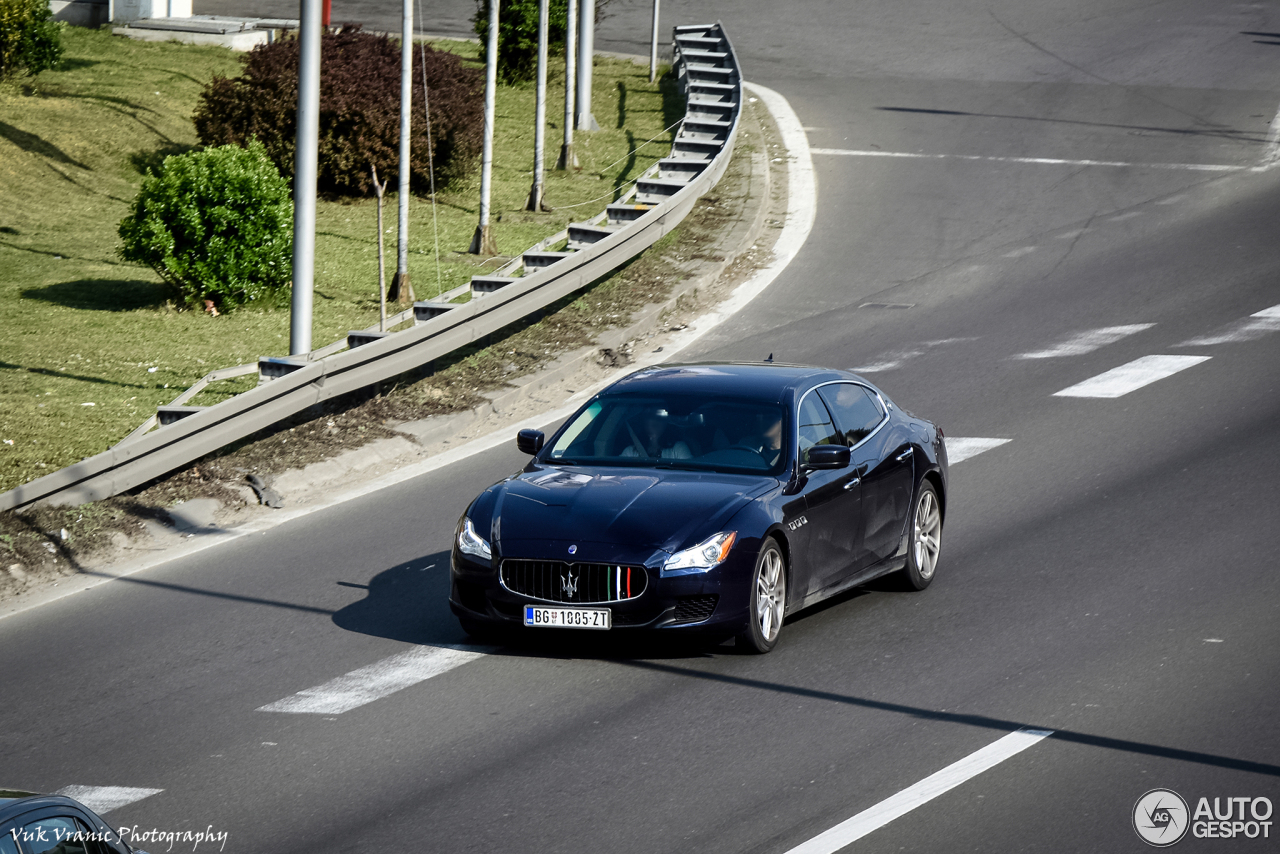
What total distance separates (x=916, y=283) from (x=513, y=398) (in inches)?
261

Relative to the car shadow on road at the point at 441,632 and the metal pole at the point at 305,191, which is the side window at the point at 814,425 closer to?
the car shadow on road at the point at 441,632

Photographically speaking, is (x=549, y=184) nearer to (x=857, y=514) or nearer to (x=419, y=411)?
(x=419, y=411)

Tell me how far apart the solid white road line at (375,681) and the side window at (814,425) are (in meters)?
2.47

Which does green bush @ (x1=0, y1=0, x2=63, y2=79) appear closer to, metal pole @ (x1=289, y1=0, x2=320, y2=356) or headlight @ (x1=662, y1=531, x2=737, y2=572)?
metal pole @ (x1=289, y1=0, x2=320, y2=356)

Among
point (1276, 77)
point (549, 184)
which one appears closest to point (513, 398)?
point (549, 184)

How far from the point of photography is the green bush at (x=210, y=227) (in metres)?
17.6

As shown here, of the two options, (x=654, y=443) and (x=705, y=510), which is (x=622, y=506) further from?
(x=654, y=443)

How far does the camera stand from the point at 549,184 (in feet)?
82.9

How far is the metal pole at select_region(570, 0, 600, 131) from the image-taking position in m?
27.5

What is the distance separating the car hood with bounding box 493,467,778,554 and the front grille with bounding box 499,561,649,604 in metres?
0.14

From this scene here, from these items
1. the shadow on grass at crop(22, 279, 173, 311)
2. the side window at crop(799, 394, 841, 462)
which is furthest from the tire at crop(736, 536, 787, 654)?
the shadow on grass at crop(22, 279, 173, 311)

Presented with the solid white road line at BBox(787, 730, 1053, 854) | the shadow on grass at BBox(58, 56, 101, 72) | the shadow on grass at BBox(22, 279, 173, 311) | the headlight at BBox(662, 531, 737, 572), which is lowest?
the solid white road line at BBox(787, 730, 1053, 854)

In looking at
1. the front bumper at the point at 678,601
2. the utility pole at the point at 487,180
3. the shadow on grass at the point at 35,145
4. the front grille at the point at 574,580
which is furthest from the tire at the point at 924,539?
the shadow on grass at the point at 35,145

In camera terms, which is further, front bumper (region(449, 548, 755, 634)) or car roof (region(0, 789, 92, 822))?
front bumper (region(449, 548, 755, 634))
